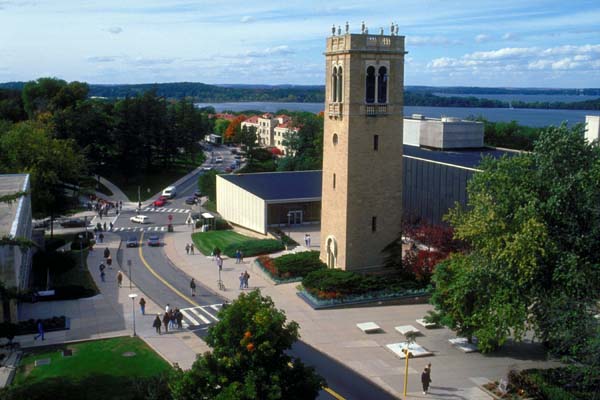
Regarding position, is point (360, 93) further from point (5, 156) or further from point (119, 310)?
point (5, 156)

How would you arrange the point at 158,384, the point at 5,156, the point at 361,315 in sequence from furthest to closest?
the point at 5,156 → the point at 361,315 → the point at 158,384

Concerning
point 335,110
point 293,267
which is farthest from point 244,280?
point 335,110

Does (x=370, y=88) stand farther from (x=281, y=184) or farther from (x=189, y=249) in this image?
(x=281, y=184)

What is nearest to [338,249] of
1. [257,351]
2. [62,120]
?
[257,351]

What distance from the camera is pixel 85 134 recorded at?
8394 centimetres

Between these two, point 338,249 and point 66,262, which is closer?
point 338,249

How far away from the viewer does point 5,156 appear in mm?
60469

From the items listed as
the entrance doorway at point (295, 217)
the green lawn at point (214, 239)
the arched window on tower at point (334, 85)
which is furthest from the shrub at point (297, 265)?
the entrance doorway at point (295, 217)

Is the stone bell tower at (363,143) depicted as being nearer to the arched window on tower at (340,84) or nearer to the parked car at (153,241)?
the arched window on tower at (340,84)

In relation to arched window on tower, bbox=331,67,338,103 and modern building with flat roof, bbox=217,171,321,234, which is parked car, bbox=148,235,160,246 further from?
arched window on tower, bbox=331,67,338,103

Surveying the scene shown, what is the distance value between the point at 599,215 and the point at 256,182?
40.3m

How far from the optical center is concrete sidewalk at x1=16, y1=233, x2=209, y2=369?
29141 mm

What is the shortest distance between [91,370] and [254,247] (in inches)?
904

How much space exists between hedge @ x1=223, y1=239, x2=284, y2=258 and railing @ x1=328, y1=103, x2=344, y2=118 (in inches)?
575
